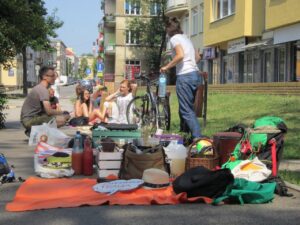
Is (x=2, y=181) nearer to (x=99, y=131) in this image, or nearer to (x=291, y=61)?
(x=99, y=131)

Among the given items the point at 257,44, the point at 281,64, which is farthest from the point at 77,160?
the point at 257,44

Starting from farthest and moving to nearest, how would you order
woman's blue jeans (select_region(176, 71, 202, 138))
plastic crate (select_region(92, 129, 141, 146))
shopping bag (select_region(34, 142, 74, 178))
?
woman's blue jeans (select_region(176, 71, 202, 138))
plastic crate (select_region(92, 129, 141, 146))
shopping bag (select_region(34, 142, 74, 178))

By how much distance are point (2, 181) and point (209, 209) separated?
2.52m

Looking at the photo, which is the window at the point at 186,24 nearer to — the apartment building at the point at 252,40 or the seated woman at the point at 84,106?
the apartment building at the point at 252,40

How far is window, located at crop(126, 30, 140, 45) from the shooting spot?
59906 mm

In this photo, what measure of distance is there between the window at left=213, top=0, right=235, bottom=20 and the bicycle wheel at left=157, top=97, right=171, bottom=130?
2075 centimetres

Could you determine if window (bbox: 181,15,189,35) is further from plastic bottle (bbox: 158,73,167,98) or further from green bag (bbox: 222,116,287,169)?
green bag (bbox: 222,116,287,169)

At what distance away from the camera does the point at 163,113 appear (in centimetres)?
1079

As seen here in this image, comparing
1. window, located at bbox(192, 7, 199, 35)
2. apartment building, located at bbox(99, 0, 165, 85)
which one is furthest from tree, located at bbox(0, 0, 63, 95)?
apartment building, located at bbox(99, 0, 165, 85)

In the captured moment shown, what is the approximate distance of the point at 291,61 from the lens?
82.4 feet

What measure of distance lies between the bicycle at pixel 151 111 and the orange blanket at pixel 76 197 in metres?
5.00

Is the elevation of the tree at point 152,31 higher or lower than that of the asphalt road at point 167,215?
higher

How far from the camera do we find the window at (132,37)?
197ft

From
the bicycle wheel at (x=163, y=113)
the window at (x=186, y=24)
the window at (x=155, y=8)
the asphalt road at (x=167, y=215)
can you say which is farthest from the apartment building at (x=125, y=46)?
the asphalt road at (x=167, y=215)
